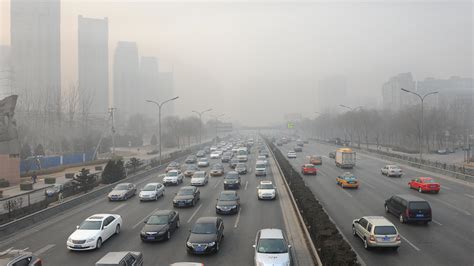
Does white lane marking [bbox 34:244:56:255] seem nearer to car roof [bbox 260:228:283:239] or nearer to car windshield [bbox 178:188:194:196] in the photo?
car roof [bbox 260:228:283:239]

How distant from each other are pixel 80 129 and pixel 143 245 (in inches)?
3594

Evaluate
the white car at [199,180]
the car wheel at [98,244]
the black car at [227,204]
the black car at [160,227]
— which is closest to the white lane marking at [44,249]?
the car wheel at [98,244]

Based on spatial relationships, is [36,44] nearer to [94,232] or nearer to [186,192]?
[186,192]

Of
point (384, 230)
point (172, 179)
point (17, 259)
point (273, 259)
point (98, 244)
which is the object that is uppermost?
point (17, 259)

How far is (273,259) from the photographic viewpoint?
1324 cm

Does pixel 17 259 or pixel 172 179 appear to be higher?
pixel 17 259

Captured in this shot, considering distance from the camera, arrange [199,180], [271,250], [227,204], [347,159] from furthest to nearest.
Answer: [347,159] < [199,180] < [227,204] < [271,250]

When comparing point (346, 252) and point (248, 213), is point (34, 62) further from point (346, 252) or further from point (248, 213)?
point (346, 252)

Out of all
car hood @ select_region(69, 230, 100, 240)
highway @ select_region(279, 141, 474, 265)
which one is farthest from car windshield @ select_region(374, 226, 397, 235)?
car hood @ select_region(69, 230, 100, 240)

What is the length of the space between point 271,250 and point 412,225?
9991 millimetres

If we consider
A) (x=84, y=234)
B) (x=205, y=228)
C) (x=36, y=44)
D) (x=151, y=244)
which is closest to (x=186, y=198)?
(x=151, y=244)

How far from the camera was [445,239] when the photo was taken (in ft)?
57.0

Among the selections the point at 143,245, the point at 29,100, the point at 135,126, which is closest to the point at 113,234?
the point at 143,245

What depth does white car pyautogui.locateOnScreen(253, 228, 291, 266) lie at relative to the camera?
13172 mm
